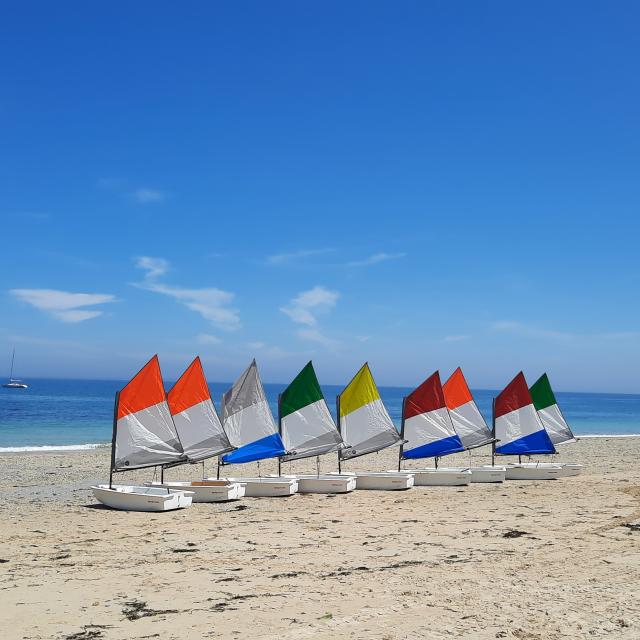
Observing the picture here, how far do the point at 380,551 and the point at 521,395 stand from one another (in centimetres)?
1567

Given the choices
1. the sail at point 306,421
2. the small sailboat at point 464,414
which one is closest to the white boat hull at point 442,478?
the small sailboat at point 464,414

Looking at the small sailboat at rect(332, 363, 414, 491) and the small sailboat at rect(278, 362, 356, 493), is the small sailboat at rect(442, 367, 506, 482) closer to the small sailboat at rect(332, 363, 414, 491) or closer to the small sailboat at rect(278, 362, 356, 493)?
the small sailboat at rect(332, 363, 414, 491)

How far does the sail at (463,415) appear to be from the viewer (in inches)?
1045

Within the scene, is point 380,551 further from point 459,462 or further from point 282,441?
point 459,462

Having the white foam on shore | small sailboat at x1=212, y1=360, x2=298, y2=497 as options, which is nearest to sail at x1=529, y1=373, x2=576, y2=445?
small sailboat at x1=212, y1=360, x2=298, y2=497

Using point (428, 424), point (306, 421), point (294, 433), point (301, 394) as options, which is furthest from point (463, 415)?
point (294, 433)

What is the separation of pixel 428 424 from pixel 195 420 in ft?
29.0

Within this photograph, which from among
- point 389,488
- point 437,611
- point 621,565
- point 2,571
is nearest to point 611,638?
point 437,611

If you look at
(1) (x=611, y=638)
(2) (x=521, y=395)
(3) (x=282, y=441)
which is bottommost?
(1) (x=611, y=638)

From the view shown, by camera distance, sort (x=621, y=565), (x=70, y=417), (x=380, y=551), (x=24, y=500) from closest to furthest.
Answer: (x=621, y=565), (x=380, y=551), (x=24, y=500), (x=70, y=417)

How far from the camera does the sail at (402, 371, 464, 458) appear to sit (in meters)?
24.9

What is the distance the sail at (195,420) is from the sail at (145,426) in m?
0.84

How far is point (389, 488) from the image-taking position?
22688 millimetres

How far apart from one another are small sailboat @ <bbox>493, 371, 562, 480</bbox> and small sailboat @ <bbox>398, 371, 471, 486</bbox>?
2741 mm
